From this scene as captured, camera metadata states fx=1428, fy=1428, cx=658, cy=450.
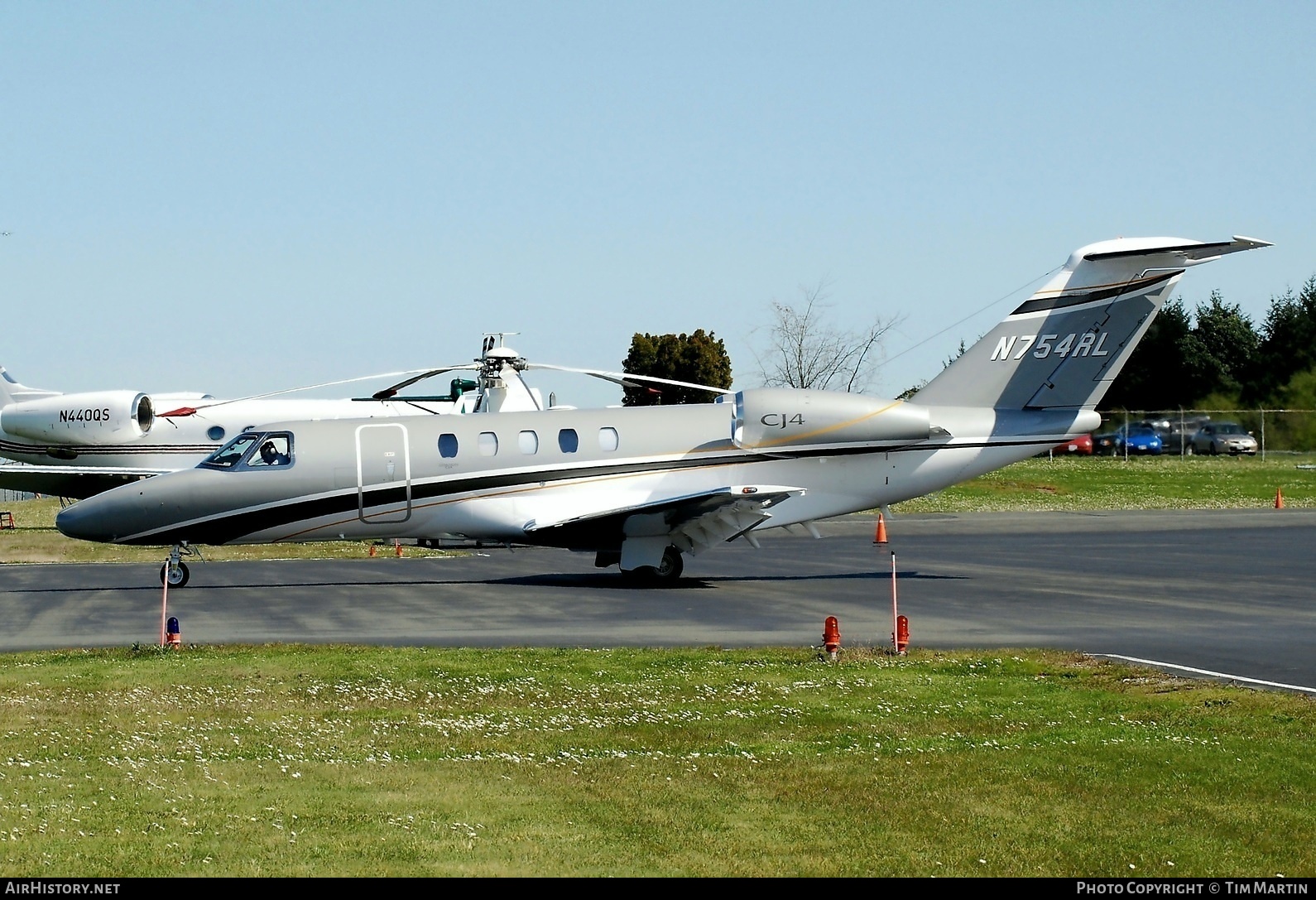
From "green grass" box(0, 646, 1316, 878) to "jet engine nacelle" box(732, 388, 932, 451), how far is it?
377 inches

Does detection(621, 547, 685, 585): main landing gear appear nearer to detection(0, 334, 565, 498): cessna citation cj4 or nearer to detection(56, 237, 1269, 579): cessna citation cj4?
detection(56, 237, 1269, 579): cessna citation cj4

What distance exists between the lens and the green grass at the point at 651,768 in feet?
26.3

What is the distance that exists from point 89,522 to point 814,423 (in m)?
13.1

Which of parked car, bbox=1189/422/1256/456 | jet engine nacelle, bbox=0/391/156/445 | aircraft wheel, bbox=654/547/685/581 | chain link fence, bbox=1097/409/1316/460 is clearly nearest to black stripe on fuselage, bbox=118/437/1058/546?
aircraft wheel, bbox=654/547/685/581

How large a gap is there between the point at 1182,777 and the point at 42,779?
318 inches

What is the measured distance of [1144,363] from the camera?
92000mm

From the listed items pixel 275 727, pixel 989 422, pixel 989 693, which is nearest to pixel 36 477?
pixel 989 422

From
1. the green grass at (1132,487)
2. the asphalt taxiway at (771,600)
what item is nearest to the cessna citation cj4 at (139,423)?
the asphalt taxiway at (771,600)

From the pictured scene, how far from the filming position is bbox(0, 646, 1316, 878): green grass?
26.3ft

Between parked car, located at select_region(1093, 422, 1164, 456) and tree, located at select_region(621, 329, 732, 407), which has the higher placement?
tree, located at select_region(621, 329, 732, 407)

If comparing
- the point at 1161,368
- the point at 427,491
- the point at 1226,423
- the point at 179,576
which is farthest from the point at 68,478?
the point at 1161,368

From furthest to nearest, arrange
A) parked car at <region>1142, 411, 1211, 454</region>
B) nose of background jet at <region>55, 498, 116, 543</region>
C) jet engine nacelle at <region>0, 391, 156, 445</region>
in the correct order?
1. parked car at <region>1142, 411, 1211, 454</region>
2. jet engine nacelle at <region>0, 391, 156, 445</region>
3. nose of background jet at <region>55, 498, 116, 543</region>

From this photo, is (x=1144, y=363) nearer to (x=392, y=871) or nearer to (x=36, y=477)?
(x=36, y=477)

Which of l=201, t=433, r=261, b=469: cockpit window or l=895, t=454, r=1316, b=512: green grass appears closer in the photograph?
l=201, t=433, r=261, b=469: cockpit window
